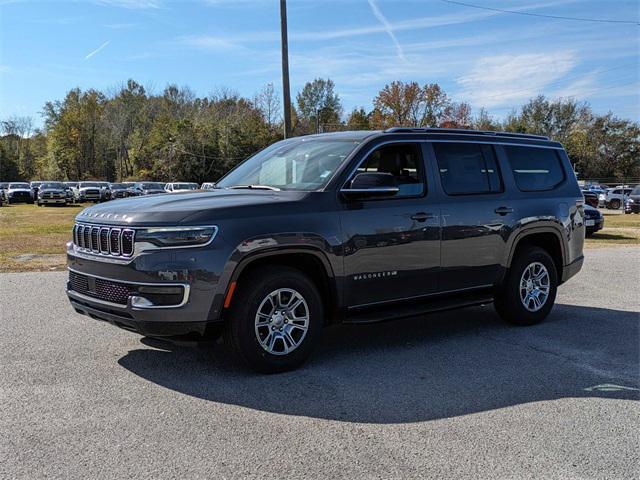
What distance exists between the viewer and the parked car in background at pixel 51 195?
42.7 meters

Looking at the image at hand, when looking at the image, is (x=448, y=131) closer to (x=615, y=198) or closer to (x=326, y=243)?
(x=326, y=243)

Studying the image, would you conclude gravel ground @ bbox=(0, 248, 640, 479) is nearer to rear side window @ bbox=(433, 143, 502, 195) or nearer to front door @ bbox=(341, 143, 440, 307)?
front door @ bbox=(341, 143, 440, 307)

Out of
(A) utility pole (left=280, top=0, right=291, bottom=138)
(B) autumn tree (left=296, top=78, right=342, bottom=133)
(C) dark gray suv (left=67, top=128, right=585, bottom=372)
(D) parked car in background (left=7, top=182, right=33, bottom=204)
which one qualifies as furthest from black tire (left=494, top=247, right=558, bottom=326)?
(B) autumn tree (left=296, top=78, right=342, bottom=133)

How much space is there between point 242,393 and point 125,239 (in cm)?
148

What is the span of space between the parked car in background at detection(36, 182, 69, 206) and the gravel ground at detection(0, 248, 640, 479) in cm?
3949

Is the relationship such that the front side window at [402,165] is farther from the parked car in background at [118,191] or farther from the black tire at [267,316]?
the parked car in background at [118,191]

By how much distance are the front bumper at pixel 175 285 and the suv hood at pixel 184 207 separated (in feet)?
0.83

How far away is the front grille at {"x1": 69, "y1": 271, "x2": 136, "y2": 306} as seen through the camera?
464 cm

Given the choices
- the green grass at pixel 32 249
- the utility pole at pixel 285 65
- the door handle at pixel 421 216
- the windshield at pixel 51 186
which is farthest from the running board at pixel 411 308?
the windshield at pixel 51 186

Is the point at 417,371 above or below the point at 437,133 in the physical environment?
below

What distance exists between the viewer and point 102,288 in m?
4.84

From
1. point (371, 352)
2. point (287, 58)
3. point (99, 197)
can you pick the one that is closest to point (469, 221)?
point (371, 352)

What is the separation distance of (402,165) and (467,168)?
2.72 ft

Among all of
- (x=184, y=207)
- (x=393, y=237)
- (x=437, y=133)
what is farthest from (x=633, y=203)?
(x=184, y=207)
